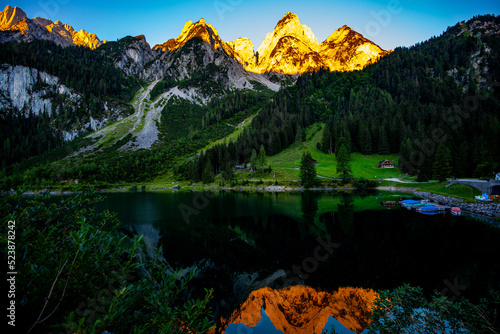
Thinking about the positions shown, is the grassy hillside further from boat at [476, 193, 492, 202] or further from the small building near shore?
boat at [476, 193, 492, 202]

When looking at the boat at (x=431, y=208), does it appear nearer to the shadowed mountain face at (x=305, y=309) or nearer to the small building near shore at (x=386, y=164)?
the shadowed mountain face at (x=305, y=309)

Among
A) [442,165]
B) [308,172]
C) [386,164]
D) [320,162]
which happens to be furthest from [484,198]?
[320,162]

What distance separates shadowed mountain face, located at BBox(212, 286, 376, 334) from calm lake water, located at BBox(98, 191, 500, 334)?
6 cm

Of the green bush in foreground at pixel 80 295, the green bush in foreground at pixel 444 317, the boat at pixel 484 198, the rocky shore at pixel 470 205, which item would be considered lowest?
the rocky shore at pixel 470 205

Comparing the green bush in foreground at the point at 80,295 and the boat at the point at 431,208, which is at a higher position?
the green bush in foreground at the point at 80,295

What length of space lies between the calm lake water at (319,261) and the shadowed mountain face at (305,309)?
0.21 ft

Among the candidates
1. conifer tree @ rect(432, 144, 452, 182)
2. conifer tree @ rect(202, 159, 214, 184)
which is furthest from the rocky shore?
conifer tree @ rect(202, 159, 214, 184)

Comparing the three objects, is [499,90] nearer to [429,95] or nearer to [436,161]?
[429,95]

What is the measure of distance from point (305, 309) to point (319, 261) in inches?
280

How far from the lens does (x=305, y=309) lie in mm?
14703

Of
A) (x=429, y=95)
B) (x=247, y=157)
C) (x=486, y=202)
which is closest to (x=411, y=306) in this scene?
(x=486, y=202)

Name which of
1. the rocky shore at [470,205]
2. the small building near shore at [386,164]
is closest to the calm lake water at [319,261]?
the rocky shore at [470,205]

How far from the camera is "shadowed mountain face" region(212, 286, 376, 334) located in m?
13.2

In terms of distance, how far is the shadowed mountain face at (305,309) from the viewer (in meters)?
13.2
